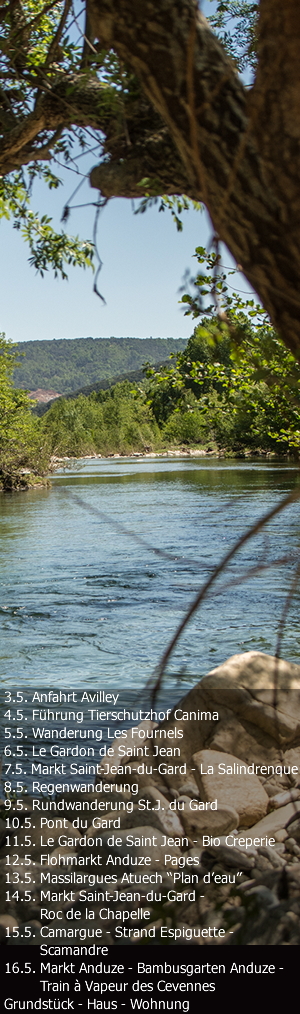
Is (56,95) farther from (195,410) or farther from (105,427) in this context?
(105,427)

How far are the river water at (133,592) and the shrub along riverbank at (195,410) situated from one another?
501mm

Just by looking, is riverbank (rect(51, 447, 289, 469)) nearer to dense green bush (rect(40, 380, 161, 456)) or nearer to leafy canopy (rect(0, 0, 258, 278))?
dense green bush (rect(40, 380, 161, 456))

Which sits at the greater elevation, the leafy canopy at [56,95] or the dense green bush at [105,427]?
the dense green bush at [105,427]

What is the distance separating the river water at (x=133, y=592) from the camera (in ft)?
25.7

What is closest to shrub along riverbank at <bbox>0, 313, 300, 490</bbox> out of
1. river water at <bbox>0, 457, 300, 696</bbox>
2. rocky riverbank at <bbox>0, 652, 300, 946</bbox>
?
river water at <bbox>0, 457, 300, 696</bbox>

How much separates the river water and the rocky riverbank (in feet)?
3.53

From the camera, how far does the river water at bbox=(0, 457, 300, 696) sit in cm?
782

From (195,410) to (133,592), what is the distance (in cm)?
547

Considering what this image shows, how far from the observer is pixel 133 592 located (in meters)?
12.1

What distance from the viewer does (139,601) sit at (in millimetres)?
11375

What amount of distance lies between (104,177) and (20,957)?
10.0 ft

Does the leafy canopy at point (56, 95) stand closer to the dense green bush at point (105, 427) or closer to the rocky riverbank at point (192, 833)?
the rocky riverbank at point (192, 833)

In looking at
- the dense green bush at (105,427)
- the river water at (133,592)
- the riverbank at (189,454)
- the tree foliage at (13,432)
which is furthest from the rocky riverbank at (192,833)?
the dense green bush at (105,427)

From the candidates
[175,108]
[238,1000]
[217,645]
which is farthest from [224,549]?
[175,108]
